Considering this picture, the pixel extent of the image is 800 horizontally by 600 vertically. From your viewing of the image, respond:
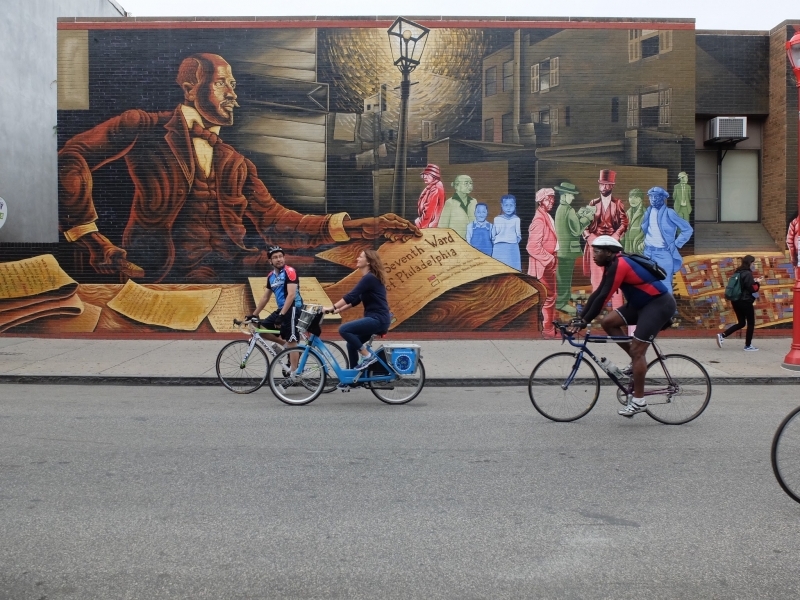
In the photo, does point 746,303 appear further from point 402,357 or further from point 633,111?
point 402,357

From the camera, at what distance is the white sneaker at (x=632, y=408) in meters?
7.46

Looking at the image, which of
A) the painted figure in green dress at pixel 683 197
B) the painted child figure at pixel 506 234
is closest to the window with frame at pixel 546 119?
the painted child figure at pixel 506 234

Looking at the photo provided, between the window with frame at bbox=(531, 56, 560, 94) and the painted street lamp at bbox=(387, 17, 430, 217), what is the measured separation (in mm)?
2224

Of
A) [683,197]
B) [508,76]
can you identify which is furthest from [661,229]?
[508,76]

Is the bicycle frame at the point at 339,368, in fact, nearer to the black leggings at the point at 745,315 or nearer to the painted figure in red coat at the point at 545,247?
the painted figure in red coat at the point at 545,247

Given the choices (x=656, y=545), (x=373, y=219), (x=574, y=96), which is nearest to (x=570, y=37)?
(x=574, y=96)

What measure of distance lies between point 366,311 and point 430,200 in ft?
21.2

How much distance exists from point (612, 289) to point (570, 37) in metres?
9.11

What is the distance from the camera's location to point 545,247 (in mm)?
14766

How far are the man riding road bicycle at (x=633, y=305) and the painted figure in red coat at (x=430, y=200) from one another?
7.49m

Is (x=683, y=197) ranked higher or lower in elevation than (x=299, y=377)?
higher

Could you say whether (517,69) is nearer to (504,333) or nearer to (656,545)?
(504,333)

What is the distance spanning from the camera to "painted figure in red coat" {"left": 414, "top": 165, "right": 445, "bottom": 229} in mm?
14711

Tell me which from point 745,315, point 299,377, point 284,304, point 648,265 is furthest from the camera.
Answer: point 745,315
